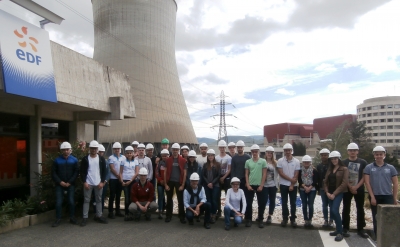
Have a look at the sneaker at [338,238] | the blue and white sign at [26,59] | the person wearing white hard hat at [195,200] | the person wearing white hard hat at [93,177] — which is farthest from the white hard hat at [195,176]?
the blue and white sign at [26,59]

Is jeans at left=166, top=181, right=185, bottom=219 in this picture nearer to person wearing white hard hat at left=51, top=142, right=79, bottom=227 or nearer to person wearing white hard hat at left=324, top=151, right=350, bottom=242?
person wearing white hard hat at left=51, top=142, right=79, bottom=227

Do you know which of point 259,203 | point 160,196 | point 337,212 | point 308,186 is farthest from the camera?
point 160,196

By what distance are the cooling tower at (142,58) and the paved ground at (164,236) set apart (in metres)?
14.5

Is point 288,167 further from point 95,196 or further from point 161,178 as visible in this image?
point 95,196

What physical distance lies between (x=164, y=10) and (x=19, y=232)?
1797 cm

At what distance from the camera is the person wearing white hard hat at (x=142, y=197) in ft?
17.6

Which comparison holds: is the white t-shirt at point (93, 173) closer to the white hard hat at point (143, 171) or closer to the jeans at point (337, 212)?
the white hard hat at point (143, 171)

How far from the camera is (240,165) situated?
17.7 ft

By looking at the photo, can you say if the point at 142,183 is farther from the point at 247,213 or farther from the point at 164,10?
the point at 164,10

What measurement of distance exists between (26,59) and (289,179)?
4.51 m

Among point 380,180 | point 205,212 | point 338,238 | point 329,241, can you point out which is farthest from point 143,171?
point 380,180

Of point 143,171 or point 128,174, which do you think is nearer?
point 143,171

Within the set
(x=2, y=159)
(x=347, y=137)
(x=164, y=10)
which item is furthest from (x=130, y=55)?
(x=347, y=137)

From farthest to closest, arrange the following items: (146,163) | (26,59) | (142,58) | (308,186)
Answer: (142,58), (146,163), (308,186), (26,59)
